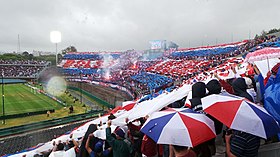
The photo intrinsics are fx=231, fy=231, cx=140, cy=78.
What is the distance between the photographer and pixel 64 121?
867 inches

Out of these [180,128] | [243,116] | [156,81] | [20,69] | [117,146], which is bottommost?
[117,146]

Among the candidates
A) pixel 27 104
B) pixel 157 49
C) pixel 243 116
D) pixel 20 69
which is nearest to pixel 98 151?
pixel 243 116

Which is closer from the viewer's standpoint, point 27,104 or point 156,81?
point 27,104

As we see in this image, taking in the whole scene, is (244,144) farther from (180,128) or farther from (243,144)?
(180,128)

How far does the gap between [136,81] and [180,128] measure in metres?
35.3

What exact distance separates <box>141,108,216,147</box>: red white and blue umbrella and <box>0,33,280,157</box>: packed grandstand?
12.1 inches

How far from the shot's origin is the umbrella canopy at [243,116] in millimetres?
3004

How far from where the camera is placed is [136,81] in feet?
126

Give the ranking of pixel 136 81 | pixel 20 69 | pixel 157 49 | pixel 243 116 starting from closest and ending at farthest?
pixel 243 116
pixel 136 81
pixel 157 49
pixel 20 69

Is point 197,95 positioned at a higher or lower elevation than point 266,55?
lower

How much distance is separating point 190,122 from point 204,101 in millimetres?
498

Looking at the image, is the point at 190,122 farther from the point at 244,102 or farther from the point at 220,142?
the point at 220,142

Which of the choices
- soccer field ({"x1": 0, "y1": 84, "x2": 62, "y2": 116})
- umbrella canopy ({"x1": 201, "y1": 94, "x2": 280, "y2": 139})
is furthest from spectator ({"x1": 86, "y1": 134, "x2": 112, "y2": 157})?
soccer field ({"x1": 0, "y1": 84, "x2": 62, "y2": 116})

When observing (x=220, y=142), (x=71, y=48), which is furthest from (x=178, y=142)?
(x=71, y=48)
